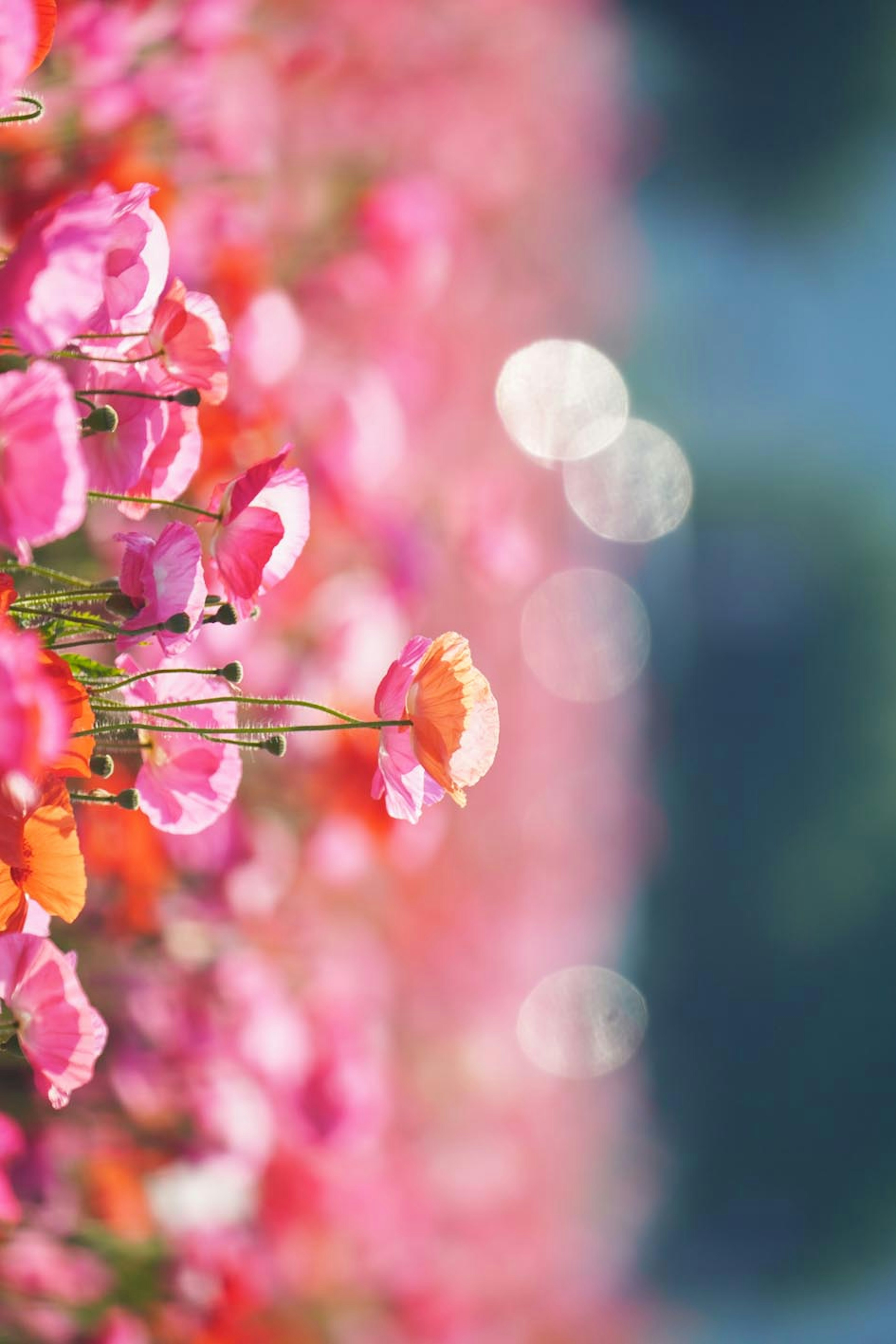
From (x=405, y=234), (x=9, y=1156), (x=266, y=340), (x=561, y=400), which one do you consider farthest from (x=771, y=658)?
(x=9, y=1156)

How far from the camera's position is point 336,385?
676 mm

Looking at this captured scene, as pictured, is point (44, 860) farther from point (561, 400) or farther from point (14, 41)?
point (561, 400)

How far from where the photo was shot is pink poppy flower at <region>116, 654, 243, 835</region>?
0.72 ft

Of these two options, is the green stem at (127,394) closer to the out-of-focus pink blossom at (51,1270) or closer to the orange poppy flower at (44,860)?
the orange poppy flower at (44,860)

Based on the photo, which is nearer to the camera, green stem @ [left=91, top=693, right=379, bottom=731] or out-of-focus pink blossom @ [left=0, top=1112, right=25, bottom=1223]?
green stem @ [left=91, top=693, right=379, bottom=731]

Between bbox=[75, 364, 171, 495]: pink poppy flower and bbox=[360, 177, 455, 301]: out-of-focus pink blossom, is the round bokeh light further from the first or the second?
bbox=[75, 364, 171, 495]: pink poppy flower

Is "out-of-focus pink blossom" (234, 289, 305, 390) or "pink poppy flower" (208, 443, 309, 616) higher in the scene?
"out-of-focus pink blossom" (234, 289, 305, 390)

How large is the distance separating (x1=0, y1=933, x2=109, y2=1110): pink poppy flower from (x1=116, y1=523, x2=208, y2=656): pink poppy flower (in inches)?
2.2

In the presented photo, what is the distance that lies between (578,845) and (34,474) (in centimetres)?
129

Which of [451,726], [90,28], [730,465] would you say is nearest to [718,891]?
[730,465]

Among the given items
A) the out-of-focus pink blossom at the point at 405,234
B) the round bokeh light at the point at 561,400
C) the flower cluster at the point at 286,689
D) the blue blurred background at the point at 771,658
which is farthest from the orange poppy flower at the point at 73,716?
the blue blurred background at the point at 771,658

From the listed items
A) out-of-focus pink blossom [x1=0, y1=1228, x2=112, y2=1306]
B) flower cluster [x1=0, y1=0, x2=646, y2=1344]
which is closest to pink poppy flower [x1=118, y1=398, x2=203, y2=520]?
flower cluster [x1=0, y1=0, x2=646, y2=1344]

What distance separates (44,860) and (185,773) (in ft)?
0.13

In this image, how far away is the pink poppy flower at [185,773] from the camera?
0.22 meters
